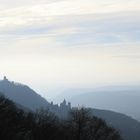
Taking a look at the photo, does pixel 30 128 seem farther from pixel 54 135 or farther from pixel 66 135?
pixel 66 135

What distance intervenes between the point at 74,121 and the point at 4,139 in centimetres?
2746

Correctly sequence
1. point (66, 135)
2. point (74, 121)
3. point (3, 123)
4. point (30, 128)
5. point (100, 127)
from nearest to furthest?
1. point (3, 123)
2. point (30, 128)
3. point (66, 135)
4. point (74, 121)
5. point (100, 127)

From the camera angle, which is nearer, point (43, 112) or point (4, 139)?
point (4, 139)

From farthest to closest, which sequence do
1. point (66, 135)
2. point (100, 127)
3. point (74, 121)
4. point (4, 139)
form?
point (100, 127) < point (74, 121) < point (66, 135) < point (4, 139)

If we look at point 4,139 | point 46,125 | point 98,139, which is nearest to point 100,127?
point 98,139

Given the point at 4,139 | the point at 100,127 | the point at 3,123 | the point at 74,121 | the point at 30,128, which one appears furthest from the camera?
the point at 100,127

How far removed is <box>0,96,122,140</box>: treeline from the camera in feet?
168

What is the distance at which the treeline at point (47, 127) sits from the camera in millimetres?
51119

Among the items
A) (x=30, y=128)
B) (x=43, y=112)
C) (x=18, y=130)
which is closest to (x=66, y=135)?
(x=43, y=112)

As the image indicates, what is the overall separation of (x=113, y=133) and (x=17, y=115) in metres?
23.0

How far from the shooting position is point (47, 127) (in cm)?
6066

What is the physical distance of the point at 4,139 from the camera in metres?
46.0

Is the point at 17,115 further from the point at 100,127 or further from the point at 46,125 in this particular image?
the point at 100,127

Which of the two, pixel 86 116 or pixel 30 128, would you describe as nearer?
pixel 30 128
